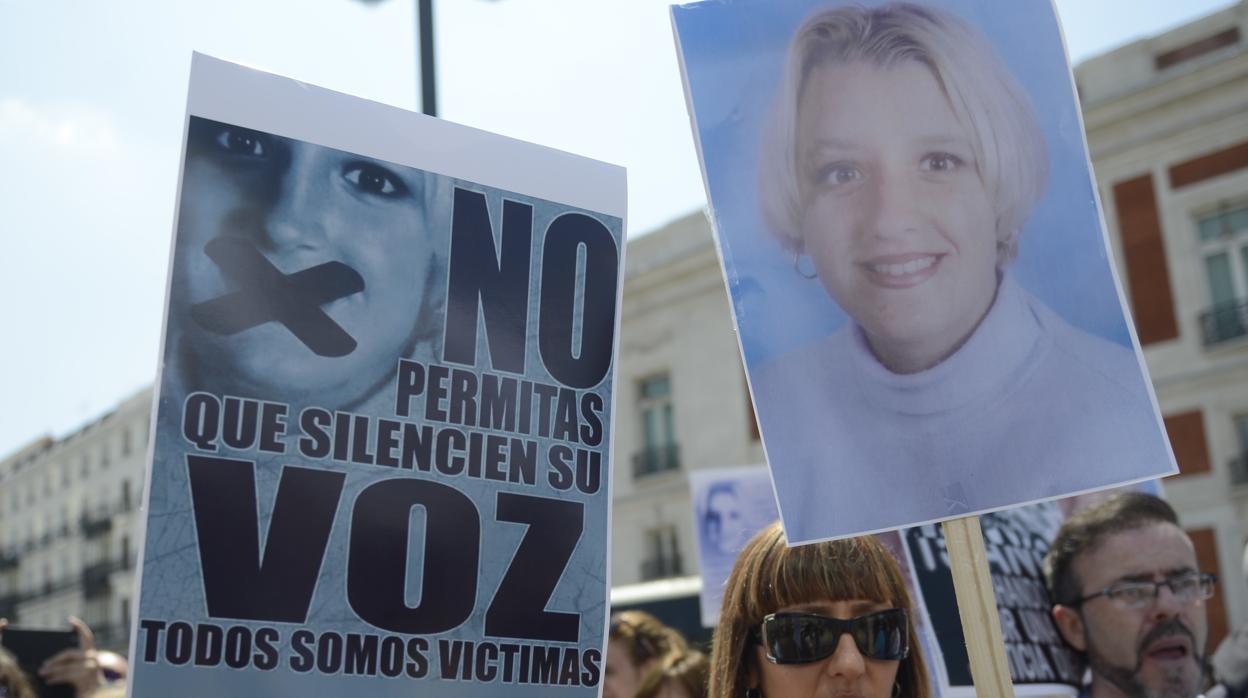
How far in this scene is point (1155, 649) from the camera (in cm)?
303

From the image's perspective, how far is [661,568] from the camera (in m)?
22.5

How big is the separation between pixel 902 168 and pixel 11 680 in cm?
301

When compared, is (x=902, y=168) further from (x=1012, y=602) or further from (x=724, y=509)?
(x=724, y=509)

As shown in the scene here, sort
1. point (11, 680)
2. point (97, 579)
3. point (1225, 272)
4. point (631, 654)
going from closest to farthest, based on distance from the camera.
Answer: point (11, 680), point (631, 654), point (1225, 272), point (97, 579)

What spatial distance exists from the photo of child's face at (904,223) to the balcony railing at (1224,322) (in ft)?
50.8

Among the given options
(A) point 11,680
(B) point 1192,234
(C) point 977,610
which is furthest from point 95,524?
(C) point 977,610

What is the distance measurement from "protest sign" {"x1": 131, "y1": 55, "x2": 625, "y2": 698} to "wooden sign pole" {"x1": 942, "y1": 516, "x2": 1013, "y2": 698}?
0.65 meters

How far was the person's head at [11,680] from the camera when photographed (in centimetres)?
372

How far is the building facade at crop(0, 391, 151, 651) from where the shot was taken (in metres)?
50.8

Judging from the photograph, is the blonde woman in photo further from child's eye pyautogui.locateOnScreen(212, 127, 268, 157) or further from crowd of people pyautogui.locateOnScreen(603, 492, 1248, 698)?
child's eye pyautogui.locateOnScreen(212, 127, 268, 157)

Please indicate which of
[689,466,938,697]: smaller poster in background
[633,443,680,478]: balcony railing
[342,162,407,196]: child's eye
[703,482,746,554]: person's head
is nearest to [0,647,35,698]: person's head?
[342,162,407,196]: child's eye

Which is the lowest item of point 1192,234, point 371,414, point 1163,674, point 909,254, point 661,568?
point 1163,674

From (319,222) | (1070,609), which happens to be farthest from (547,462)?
(1070,609)

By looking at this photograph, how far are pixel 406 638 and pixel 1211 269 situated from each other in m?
16.8
